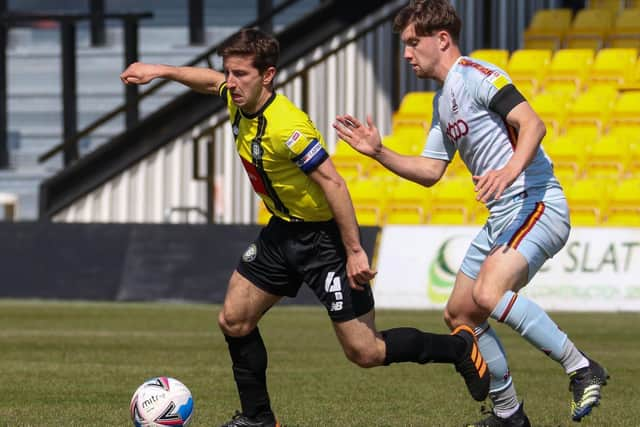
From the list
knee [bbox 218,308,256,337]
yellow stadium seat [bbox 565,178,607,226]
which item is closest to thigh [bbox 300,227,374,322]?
knee [bbox 218,308,256,337]

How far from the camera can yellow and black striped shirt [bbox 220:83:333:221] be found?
6551 mm

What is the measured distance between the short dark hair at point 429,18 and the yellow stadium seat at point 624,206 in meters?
10.6

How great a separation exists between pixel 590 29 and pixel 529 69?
5.35 ft

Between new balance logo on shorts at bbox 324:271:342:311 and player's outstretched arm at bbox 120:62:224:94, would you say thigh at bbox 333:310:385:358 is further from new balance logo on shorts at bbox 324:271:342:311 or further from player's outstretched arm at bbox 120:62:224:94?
player's outstretched arm at bbox 120:62:224:94

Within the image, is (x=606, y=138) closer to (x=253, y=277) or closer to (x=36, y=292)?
(x=36, y=292)

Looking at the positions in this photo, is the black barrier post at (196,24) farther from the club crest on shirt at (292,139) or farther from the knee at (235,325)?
the club crest on shirt at (292,139)

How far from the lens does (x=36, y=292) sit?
17391 millimetres

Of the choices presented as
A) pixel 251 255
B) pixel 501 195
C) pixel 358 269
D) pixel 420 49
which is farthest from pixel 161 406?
pixel 420 49

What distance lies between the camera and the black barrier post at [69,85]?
22.4 m

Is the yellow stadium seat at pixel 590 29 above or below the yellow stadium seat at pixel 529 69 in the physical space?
above

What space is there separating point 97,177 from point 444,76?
49.1ft

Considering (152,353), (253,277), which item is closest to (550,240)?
(253,277)

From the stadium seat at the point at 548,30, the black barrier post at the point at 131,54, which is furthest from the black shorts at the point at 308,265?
the stadium seat at the point at 548,30

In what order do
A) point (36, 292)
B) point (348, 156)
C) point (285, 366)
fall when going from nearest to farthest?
point (285, 366), point (36, 292), point (348, 156)
